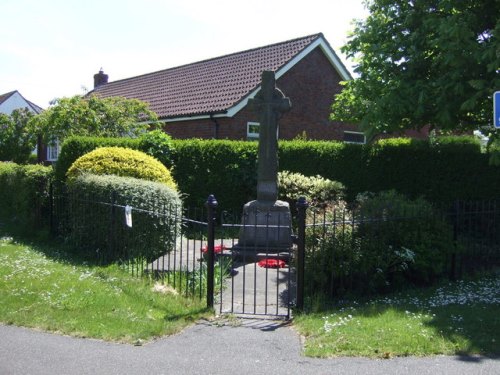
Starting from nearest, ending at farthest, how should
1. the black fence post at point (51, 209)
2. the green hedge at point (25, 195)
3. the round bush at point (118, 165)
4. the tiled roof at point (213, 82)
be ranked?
the round bush at point (118, 165), the black fence post at point (51, 209), the green hedge at point (25, 195), the tiled roof at point (213, 82)

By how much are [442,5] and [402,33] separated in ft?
3.60

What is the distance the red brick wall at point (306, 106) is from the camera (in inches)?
764

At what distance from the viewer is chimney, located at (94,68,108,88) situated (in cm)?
3369

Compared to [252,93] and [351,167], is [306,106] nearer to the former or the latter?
[252,93]

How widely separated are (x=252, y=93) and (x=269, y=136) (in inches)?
363

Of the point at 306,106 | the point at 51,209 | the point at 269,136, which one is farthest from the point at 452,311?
the point at 306,106

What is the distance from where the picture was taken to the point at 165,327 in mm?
5645

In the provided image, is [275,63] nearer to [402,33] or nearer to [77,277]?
[402,33]

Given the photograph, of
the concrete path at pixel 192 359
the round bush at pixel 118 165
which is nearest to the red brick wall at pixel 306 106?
the round bush at pixel 118 165

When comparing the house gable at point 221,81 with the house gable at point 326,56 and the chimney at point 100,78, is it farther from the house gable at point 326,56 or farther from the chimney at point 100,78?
the chimney at point 100,78

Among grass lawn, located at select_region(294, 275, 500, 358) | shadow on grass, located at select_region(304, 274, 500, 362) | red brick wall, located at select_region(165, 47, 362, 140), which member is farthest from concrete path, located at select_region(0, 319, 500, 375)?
red brick wall, located at select_region(165, 47, 362, 140)

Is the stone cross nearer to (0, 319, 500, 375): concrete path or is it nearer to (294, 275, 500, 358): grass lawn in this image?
(294, 275, 500, 358): grass lawn

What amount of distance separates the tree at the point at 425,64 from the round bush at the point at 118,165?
4.42m

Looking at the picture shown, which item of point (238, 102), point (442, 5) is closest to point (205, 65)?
point (238, 102)
